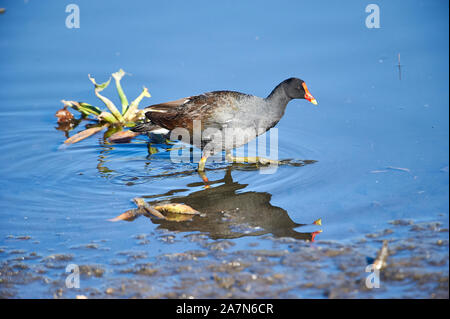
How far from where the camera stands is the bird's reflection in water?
4.16 m

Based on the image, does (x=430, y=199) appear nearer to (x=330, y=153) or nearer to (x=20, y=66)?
(x=330, y=153)

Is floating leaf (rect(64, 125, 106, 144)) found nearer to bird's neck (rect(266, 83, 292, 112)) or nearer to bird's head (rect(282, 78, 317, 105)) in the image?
bird's neck (rect(266, 83, 292, 112))

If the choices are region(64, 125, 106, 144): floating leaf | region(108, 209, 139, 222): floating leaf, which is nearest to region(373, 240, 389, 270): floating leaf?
region(108, 209, 139, 222): floating leaf

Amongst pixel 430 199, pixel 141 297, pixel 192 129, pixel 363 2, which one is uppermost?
pixel 363 2

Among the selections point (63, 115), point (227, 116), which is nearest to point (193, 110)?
point (227, 116)

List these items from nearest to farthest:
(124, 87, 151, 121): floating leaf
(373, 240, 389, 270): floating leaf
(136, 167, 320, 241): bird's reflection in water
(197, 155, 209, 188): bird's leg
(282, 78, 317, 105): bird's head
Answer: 1. (373, 240, 389, 270): floating leaf
2. (136, 167, 320, 241): bird's reflection in water
3. (197, 155, 209, 188): bird's leg
4. (282, 78, 317, 105): bird's head
5. (124, 87, 151, 121): floating leaf

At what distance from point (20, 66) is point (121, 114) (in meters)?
2.15

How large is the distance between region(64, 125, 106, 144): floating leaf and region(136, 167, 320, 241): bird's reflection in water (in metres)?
1.71

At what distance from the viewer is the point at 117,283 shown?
347 centimetres

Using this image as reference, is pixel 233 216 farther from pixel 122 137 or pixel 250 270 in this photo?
pixel 122 137

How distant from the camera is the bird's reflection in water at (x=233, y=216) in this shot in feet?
13.7

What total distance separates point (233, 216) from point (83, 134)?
8.46 ft

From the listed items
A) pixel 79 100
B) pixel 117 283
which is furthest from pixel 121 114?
pixel 117 283

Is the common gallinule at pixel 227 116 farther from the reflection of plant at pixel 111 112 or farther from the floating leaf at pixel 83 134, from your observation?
the floating leaf at pixel 83 134
